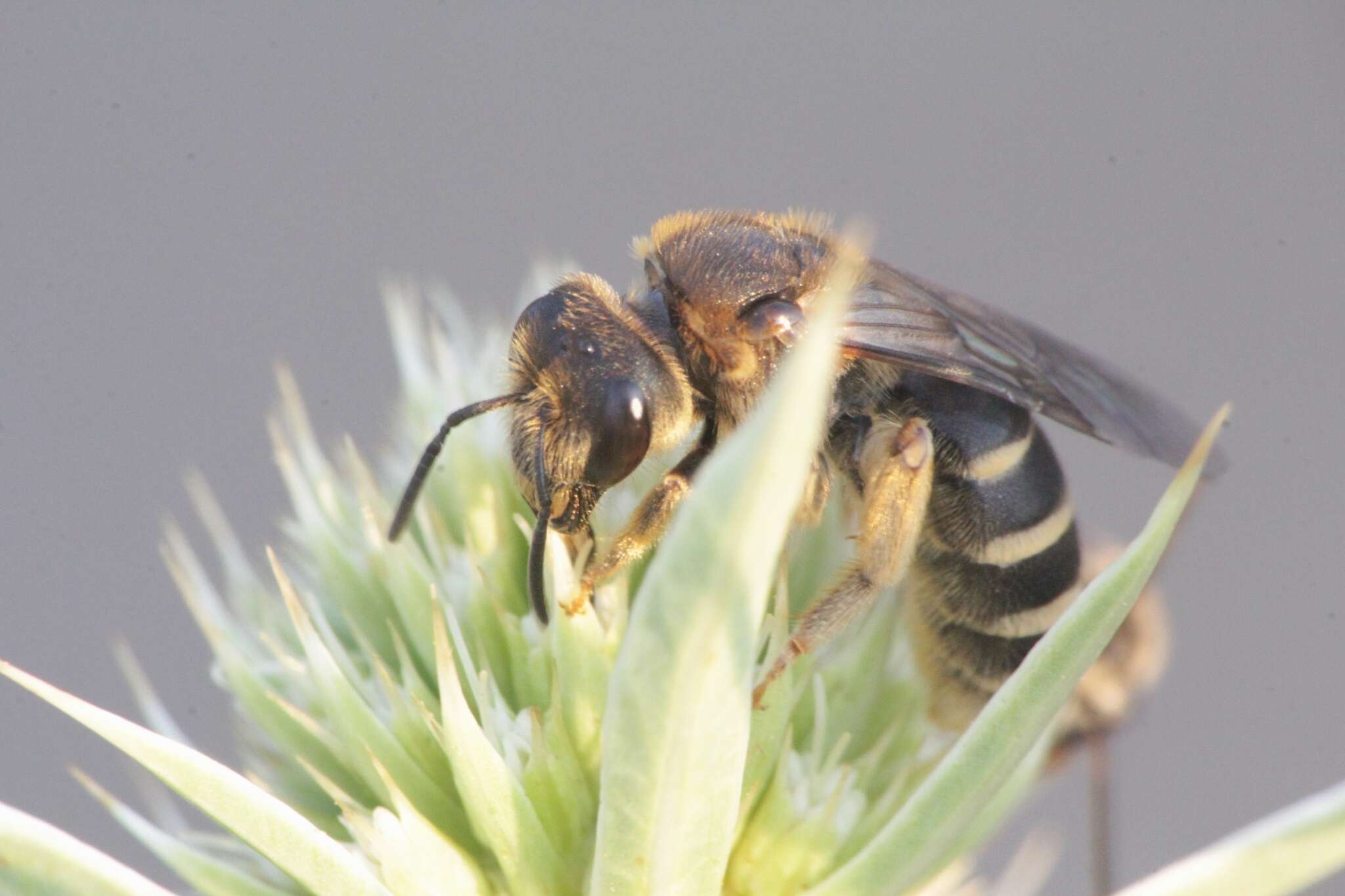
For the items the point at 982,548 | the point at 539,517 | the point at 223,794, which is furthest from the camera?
the point at 982,548

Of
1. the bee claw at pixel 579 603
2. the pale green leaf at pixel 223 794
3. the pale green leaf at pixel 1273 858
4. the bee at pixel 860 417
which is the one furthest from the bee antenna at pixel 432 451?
the pale green leaf at pixel 1273 858

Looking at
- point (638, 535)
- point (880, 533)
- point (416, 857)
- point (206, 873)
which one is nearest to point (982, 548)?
point (880, 533)

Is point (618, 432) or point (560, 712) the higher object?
point (618, 432)

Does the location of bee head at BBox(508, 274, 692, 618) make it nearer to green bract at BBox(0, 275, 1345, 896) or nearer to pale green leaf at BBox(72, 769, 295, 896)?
green bract at BBox(0, 275, 1345, 896)

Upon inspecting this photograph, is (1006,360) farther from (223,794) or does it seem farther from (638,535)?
(223,794)

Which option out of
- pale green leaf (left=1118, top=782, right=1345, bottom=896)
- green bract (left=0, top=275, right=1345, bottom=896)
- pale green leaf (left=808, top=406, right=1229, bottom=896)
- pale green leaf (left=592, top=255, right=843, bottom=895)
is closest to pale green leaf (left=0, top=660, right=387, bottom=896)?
green bract (left=0, top=275, right=1345, bottom=896)

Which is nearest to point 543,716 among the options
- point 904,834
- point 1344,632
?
point 904,834

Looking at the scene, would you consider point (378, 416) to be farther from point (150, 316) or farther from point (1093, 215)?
point (1093, 215)
